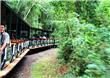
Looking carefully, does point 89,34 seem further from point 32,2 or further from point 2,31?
point 32,2

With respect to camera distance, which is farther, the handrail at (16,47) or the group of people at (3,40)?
the handrail at (16,47)

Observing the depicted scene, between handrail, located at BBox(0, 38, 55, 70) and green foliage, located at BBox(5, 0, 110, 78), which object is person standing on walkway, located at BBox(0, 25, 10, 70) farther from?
green foliage, located at BBox(5, 0, 110, 78)

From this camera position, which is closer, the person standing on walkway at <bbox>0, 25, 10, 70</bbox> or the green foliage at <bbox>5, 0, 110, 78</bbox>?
the green foliage at <bbox>5, 0, 110, 78</bbox>

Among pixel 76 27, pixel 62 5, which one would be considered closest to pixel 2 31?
pixel 76 27

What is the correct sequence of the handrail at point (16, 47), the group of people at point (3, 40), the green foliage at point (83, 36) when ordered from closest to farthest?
the green foliage at point (83, 36)
the group of people at point (3, 40)
the handrail at point (16, 47)

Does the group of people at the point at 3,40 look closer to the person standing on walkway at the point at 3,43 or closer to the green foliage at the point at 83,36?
the person standing on walkway at the point at 3,43

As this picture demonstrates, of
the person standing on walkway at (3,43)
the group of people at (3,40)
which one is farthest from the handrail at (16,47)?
the group of people at (3,40)

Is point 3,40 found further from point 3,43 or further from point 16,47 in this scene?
point 16,47

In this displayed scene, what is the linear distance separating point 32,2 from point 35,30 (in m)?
3.90

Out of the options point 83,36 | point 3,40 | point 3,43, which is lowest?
point 3,43

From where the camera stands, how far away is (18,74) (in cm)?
1357

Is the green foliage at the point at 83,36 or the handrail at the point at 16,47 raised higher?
the green foliage at the point at 83,36

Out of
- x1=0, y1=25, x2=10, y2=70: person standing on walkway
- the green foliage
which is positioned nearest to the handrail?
x1=0, y1=25, x2=10, y2=70: person standing on walkway

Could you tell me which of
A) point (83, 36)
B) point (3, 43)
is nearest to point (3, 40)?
point (3, 43)
